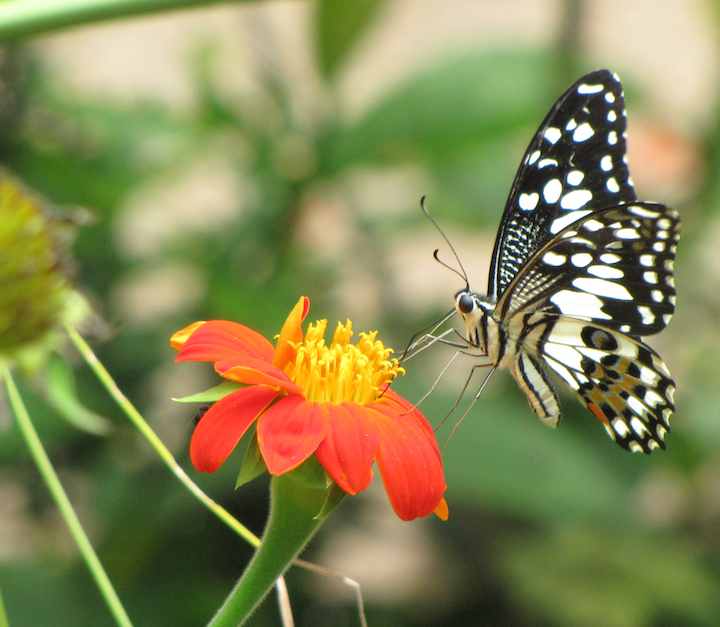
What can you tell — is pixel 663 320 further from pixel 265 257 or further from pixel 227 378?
pixel 265 257

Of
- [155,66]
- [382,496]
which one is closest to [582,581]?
[382,496]

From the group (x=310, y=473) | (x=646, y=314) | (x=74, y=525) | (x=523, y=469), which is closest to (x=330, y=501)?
(x=310, y=473)

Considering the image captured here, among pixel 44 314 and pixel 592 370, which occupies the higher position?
pixel 44 314

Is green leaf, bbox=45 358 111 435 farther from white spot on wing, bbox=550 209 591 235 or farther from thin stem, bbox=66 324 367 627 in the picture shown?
white spot on wing, bbox=550 209 591 235

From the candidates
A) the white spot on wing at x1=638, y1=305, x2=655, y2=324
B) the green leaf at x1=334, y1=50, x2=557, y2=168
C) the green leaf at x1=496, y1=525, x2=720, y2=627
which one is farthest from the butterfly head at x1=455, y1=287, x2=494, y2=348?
the green leaf at x1=496, y1=525, x2=720, y2=627

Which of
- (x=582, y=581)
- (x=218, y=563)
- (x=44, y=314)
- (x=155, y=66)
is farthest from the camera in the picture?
(x=155, y=66)

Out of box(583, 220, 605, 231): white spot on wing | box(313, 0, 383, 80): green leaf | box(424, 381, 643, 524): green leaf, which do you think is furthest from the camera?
box(313, 0, 383, 80): green leaf

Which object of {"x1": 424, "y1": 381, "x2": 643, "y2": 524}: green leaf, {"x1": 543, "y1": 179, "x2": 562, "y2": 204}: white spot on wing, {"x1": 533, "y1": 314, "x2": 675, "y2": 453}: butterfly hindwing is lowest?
{"x1": 424, "y1": 381, "x2": 643, "y2": 524}: green leaf
